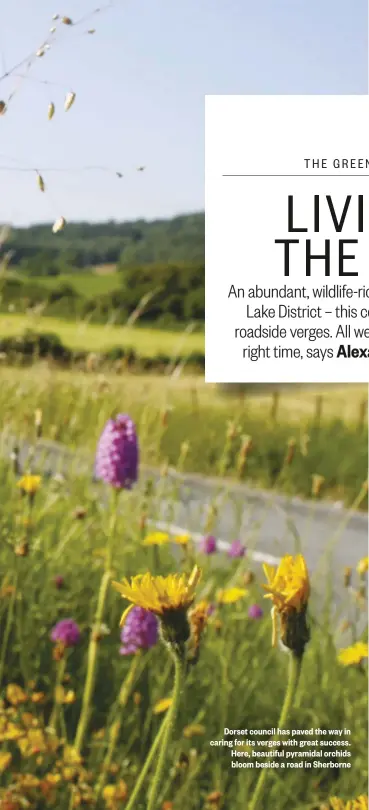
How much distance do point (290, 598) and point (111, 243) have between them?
Result: 1.41 metres

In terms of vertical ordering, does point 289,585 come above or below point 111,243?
below

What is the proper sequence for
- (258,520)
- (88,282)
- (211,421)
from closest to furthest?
(88,282), (258,520), (211,421)

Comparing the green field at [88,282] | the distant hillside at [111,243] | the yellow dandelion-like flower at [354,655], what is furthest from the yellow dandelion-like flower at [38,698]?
the green field at [88,282]

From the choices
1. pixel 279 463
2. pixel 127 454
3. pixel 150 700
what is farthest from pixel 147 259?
pixel 279 463

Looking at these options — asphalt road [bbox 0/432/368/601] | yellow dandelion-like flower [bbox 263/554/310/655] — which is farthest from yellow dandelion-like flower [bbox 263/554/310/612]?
asphalt road [bbox 0/432/368/601]

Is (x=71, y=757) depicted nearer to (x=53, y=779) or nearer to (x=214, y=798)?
(x=53, y=779)

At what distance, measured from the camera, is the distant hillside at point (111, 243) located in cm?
177

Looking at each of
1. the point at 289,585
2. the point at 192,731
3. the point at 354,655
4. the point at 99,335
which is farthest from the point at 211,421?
the point at 289,585

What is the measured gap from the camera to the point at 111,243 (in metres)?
2.07

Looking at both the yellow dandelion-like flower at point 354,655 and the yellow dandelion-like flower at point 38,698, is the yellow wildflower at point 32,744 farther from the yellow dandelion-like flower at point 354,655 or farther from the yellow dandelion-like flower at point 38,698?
the yellow dandelion-like flower at point 354,655

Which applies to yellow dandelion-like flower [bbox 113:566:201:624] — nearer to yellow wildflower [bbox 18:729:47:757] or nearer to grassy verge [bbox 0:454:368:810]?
grassy verge [bbox 0:454:368:810]

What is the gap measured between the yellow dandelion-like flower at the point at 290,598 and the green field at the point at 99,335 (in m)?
1.32

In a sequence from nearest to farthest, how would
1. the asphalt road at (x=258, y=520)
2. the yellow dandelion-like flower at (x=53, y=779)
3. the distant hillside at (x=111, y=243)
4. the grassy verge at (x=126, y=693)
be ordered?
the yellow dandelion-like flower at (x=53, y=779) → the grassy verge at (x=126, y=693) → the distant hillside at (x=111, y=243) → the asphalt road at (x=258, y=520)

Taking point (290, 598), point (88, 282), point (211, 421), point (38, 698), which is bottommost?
point (38, 698)
